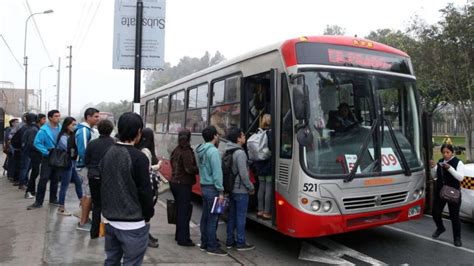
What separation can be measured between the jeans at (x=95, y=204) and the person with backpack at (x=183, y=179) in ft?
3.35

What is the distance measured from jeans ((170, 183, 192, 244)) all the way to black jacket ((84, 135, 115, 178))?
1.07 metres

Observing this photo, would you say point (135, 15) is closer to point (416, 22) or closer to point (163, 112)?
point (163, 112)

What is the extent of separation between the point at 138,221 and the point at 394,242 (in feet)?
15.7

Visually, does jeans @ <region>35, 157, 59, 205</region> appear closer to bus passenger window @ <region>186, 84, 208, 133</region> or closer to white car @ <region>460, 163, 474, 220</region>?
bus passenger window @ <region>186, 84, 208, 133</region>

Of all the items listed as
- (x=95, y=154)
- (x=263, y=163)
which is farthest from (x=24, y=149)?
(x=263, y=163)

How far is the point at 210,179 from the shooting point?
6.19 m

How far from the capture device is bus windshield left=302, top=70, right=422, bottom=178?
5.89 meters

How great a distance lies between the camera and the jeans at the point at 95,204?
6120 millimetres

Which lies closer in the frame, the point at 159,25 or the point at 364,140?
the point at 364,140

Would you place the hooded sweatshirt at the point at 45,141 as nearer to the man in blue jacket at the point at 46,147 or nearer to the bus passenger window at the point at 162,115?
the man in blue jacket at the point at 46,147

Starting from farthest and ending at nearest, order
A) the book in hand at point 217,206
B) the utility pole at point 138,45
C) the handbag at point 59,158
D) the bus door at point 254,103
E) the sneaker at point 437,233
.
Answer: the utility pole at point 138,45 < the handbag at point 59,158 < the bus door at point 254,103 < the sneaker at point 437,233 < the book in hand at point 217,206

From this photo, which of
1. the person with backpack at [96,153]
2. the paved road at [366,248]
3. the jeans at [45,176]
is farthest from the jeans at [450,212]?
the jeans at [45,176]

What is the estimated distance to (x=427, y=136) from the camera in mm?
6898

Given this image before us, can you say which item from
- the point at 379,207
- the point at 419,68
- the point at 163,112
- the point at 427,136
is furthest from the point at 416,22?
the point at 379,207
